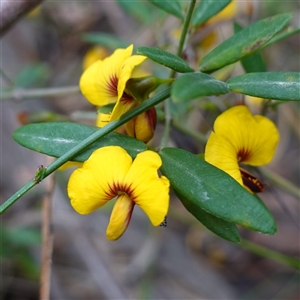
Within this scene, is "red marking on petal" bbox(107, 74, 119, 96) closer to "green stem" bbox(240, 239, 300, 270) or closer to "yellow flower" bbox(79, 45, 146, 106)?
"yellow flower" bbox(79, 45, 146, 106)

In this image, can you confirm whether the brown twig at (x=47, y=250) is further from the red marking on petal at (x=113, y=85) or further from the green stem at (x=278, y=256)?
the green stem at (x=278, y=256)

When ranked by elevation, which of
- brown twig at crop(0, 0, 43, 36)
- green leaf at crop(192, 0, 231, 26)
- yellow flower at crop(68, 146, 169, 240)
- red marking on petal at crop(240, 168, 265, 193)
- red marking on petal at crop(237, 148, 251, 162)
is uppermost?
brown twig at crop(0, 0, 43, 36)

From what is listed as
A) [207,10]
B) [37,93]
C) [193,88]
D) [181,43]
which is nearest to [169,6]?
[207,10]

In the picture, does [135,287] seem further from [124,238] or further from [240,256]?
[240,256]

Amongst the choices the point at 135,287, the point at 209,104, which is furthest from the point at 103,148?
the point at 135,287

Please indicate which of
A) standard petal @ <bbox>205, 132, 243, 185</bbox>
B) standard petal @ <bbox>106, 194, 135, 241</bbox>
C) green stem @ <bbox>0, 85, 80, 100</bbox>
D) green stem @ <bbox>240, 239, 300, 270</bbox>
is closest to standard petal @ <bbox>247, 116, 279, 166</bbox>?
standard petal @ <bbox>205, 132, 243, 185</bbox>

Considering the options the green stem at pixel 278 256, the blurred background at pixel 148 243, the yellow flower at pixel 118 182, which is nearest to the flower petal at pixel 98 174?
the yellow flower at pixel 118 182
